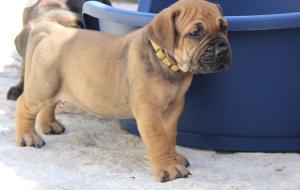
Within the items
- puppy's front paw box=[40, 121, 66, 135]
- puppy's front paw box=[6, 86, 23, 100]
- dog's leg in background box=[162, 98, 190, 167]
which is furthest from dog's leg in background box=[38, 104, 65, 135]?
dog's leg in background box=[162, 98, 190, 167]

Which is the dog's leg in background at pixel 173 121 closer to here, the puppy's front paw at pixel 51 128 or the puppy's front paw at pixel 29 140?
the puppy's front paw at pixel 29 140

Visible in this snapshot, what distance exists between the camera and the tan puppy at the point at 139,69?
311cm

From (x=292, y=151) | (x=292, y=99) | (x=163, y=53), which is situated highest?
(x=163, y=53)

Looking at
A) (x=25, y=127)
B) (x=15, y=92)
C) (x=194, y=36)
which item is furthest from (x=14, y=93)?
(x=194, y=36)

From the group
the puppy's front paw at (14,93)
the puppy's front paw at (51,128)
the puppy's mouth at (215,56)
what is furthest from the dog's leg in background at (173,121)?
the puppy's front paw at (14,93)

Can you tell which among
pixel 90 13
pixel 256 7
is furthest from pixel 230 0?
pixel 90 13

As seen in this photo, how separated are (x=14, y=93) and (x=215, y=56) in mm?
2280

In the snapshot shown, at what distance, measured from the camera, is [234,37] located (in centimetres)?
346

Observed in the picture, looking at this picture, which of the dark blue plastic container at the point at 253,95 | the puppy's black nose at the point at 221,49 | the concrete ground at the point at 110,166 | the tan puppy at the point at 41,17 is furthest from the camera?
the tan puppy at the point at 41,17

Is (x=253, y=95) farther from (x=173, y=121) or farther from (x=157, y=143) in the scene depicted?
(x=157, y=143)

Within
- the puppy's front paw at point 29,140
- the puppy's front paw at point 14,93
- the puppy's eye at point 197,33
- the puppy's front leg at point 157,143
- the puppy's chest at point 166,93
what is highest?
the puppy's eye at point 197,33

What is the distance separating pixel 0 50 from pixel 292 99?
358cm

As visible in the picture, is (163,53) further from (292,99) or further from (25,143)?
(25,143)

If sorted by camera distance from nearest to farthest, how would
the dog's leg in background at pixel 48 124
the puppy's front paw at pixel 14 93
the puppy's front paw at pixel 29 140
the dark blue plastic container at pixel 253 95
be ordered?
the dark blue plastic container at pixel 253 95 → the puppy's front paw at pixel 29 140 → the dog's leg in background at pixel 48 124 → the puppy's front paw at pixel 14 93
